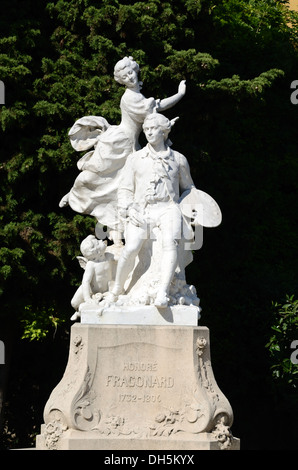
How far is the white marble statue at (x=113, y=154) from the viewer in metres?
12.1

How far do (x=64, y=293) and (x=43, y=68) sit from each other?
3.07 meters

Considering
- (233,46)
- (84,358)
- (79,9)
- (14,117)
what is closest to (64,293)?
(14,117)

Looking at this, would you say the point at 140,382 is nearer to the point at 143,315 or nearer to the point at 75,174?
the point at 143,315

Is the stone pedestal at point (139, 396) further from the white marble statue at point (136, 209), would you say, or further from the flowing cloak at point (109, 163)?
the flowing cloak at point (109, 163)

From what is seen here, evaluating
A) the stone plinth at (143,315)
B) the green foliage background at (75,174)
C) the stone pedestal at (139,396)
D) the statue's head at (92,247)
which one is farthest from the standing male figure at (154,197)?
the green foliage background at (75,174)

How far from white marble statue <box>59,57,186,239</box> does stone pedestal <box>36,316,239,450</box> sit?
1.45 meters

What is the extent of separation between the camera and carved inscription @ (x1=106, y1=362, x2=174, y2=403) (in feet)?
35.8

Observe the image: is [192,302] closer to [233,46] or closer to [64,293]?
[64,293]

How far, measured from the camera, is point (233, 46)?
20500mm

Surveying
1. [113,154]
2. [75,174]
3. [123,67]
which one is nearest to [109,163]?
[113,154]

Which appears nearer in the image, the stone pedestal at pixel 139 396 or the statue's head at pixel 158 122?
the stone pedestal at pixel 139 396

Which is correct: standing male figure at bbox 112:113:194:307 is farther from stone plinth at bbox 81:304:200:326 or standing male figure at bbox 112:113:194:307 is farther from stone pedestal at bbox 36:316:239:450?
stone pedestal at bbox 36:316:239:450

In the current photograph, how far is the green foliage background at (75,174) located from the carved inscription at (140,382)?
14.5 feet
